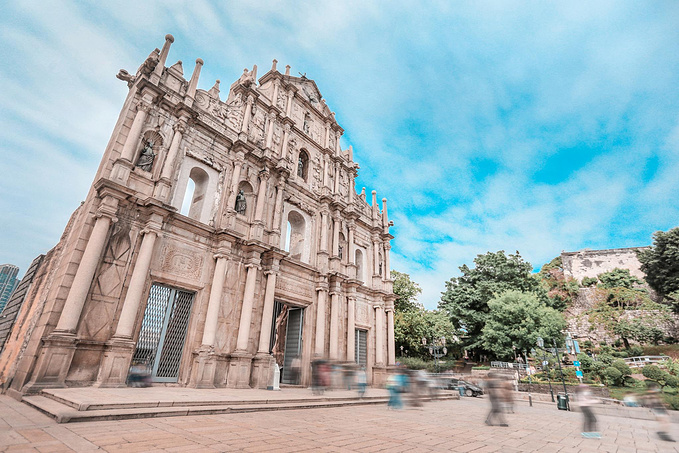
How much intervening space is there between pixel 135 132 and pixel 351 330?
13788 mm

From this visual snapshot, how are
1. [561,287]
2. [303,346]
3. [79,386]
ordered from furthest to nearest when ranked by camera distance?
1. [561,287]
2. [303,346]
3. [79,386]

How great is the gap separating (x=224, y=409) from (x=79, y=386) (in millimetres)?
4605

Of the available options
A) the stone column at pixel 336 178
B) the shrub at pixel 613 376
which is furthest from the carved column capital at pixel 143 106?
the shrub at pixel 613 376

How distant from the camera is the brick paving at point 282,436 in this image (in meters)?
4.21

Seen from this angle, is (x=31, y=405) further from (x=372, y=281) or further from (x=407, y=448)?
(x=372, y=281)

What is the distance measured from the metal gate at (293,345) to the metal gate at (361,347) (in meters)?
4.29

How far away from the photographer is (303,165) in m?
19.6

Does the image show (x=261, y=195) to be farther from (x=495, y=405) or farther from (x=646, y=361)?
(x=646, y=361)

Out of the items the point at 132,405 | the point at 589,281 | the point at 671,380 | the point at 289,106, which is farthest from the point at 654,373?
the point at 132,405

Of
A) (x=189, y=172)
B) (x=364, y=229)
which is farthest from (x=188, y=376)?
(x=364, y=229)

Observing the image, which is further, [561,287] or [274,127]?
[561,287]

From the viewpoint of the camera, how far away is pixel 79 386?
8672 millimetres

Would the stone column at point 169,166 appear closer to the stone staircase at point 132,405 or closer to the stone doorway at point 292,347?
the stone staircase at point 132,405

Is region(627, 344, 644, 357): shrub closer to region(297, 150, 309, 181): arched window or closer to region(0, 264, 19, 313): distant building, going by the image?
region(297, 150, 309, 181): arched window
